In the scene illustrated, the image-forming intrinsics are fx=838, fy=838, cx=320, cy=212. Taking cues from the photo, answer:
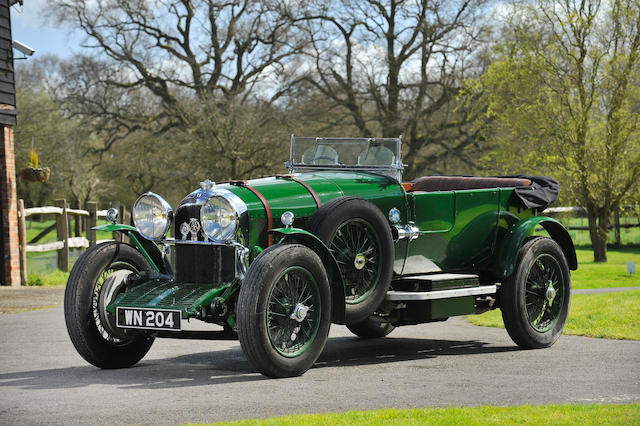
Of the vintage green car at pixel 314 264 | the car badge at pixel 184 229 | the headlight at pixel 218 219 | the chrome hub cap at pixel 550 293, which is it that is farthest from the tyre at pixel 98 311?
the chrome hub cap at pixel 550 293

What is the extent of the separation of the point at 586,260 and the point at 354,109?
9.84 m

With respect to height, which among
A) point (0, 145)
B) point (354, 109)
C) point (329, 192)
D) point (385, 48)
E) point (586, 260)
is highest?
point (385, 48)

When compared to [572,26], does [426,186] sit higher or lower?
lower

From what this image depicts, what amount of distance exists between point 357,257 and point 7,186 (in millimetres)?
10906

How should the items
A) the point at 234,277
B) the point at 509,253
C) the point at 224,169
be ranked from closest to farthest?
the point at 234,277, the point at 509,253, the point at 224,169

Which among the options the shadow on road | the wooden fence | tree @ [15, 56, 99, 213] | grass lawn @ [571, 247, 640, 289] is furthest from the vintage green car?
tree @ [15, 56, 99, 213]

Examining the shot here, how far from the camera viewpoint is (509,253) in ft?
26.3

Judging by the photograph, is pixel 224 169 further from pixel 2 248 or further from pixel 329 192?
pixel 329 192

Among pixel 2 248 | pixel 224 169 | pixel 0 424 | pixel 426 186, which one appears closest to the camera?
pixel 0 424

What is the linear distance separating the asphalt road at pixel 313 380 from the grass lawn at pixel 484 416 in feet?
0.78

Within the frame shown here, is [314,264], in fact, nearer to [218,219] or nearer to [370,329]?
[218,219]

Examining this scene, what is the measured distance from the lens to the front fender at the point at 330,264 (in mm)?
6484

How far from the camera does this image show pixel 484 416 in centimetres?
481

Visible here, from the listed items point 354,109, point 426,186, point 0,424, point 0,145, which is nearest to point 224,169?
point 354,109
